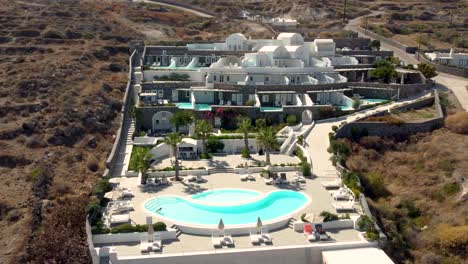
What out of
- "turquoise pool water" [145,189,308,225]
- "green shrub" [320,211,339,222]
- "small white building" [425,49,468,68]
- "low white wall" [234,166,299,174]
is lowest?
"turquoise pool water" [145,189,308,225]

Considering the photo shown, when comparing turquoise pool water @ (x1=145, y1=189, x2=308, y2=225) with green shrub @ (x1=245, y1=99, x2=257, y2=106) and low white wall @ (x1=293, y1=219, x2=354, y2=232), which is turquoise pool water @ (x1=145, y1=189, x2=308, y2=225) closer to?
low white wall @ (x1=293, y1=219, x2=354, y2=232)

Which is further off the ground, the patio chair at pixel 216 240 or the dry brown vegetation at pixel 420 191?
the patio chair at pixel 216 240

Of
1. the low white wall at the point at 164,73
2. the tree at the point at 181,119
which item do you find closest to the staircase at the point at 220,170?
the tree at the point at 181,119

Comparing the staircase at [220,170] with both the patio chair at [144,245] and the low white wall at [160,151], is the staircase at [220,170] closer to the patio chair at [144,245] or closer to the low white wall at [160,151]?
the low white wall at [160,151]

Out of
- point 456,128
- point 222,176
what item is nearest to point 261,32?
point 456,128

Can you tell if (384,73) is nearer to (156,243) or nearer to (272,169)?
(272,169)

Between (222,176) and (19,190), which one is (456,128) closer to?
(222,176)

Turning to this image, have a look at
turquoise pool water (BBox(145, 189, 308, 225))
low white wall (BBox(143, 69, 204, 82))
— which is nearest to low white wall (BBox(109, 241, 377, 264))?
turquoise pool water (BBox(145, 189, 308, 225))
